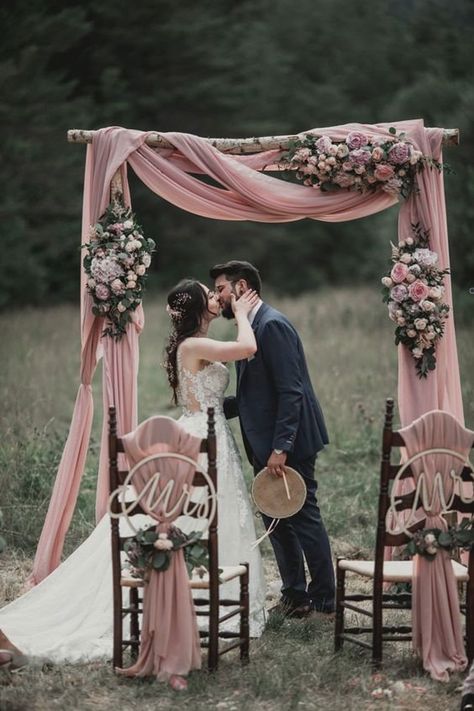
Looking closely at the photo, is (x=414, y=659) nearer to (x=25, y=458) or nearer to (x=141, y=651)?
(x=141, y=651)

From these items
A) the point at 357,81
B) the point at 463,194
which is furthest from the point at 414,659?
the point at 357,81

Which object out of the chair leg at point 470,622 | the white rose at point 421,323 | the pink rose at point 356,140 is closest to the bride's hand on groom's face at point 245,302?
the white rose at point 421,323

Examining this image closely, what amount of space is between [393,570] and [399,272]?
7.15 ft

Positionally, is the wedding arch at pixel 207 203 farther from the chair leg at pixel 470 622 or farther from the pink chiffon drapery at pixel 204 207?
the chair leg at pixel 470 622

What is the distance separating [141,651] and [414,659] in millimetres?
1498

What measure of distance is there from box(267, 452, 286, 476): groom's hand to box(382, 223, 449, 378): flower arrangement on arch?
50.3 inches

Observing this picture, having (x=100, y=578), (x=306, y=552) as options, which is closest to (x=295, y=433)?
(x=306, y=552)

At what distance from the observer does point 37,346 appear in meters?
14.7

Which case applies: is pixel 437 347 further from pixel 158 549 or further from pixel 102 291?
pixel 158 549

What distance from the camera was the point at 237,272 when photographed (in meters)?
5.96

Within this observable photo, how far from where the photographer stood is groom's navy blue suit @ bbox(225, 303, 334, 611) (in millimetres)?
5801

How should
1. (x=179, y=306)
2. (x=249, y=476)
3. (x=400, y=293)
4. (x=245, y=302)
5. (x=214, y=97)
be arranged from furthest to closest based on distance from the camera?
1. (x=214, y=97)
2. (x=249, y=476)
3. (x=400, y=293)
4. (x=245, y=302)
5. (x=179, y=306)

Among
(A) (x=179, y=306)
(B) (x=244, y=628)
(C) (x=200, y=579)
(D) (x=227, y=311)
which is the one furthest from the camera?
(D) (x=227, y=311)

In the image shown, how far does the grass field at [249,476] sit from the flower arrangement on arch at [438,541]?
2.17 ft
